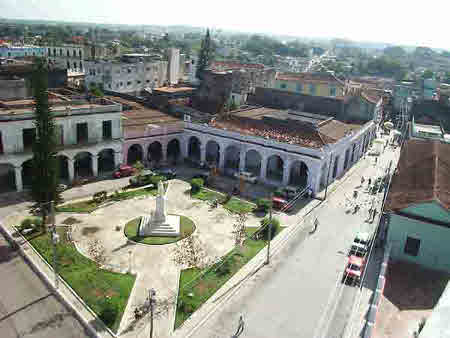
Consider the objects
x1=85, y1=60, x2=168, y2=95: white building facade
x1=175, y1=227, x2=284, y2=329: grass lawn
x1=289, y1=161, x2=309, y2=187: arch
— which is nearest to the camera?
x1=175, y1=227, x2=284, y2=329: grass lawn

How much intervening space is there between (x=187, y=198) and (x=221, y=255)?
1064 centimetres

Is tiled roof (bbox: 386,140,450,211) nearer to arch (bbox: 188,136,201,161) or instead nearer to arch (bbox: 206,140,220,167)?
arch (bbox: 206,140,220,167)

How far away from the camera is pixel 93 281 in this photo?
76.2 feet

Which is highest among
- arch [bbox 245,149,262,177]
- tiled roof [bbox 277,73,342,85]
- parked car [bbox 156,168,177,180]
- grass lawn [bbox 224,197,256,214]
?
tiled roof [bbox 277,73,342,85]

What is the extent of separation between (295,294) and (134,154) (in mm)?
28227

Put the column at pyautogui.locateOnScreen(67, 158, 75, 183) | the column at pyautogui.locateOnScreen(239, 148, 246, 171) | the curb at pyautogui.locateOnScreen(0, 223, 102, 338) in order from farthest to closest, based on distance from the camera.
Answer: the column at pyautogui.locateOnScreen(239, 148, 246, 171), the column at pyautogui.locateOnScreen(67, 158, 75, 183), the curb at pyautogui.locateOnScreen(0, 223, 102, 338)

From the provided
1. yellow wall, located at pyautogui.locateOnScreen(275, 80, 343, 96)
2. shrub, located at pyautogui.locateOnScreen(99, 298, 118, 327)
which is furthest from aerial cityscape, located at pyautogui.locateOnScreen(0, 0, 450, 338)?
yellow wall, located at pyautogui.locateOnScreen(275, 80, 343, 96)

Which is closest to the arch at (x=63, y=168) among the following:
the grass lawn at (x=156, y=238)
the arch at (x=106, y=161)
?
the arch at (x=106, y=161)

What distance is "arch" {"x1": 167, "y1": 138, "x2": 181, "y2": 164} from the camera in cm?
4774

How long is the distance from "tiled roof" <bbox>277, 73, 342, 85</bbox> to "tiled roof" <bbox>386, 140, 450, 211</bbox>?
25.7 m

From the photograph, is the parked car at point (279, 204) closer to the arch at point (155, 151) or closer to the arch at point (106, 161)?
the arch at point (155, 151)

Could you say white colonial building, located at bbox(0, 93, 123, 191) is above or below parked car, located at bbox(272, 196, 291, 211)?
above

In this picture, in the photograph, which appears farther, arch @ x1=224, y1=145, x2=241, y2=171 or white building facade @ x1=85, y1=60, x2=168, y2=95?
white building facade @ x1=85, y1=60, x2=168, y2=95

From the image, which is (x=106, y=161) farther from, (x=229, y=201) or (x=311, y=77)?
(x=311, y=77)
